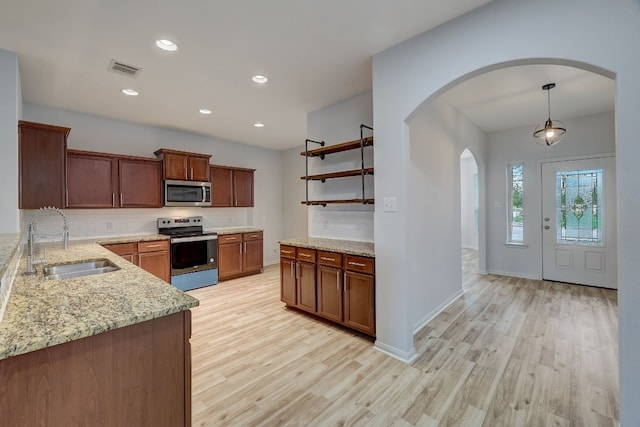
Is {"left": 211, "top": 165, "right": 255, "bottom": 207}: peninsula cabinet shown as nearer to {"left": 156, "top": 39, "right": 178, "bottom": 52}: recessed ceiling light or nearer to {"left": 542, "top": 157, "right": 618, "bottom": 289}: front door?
{"left": 156, "top": 39, "right": 178, "bottom": 52}: recessed ceiling light

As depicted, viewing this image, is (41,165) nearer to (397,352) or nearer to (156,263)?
(156,263)

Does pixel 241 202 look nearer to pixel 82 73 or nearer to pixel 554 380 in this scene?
pixel 82 73

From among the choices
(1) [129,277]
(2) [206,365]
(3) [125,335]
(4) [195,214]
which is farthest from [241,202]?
(3) [125,335]

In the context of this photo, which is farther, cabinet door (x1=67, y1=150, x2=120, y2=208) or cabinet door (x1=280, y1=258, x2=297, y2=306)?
cabinet door (x1=67, y1=150, x2=120, y2=208)

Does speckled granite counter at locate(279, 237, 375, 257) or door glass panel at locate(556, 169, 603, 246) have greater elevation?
door glass panel at locate(556, 169, 603, 246)

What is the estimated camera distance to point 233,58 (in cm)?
263

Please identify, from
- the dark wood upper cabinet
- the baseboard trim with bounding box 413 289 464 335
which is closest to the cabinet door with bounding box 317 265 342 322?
the baseboard trim with bounding box 413 289 464 335

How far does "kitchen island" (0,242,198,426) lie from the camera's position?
37.8 inches

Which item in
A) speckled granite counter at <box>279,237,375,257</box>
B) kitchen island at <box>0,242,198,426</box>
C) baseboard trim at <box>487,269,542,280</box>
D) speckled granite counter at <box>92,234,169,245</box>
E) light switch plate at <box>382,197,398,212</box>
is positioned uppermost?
light switch plate at <box>382,197,398,212</box>

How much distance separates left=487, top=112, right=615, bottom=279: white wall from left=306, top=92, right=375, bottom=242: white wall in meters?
3.36

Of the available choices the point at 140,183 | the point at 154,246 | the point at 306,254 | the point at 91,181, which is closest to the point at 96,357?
the point at 306,254

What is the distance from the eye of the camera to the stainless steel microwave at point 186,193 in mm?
4531

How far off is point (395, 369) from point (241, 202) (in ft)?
14.1

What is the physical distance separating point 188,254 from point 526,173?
6017 millimetres
